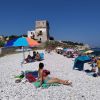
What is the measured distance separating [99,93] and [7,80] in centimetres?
479

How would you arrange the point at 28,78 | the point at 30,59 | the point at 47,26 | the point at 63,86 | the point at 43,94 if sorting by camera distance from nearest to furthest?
1. the point at 43,94
2. the point at 63,86
3. the point at 28,78
4. the point at 30,59
5. the point at 47,26

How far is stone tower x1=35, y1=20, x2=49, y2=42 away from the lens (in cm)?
8306

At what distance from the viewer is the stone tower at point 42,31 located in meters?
83.1

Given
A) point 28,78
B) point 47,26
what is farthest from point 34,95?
point 47,26

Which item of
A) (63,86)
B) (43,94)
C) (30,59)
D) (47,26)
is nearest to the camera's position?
(43,94)

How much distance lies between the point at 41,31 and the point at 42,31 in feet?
1.15

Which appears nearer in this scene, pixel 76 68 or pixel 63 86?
pixel 63 86

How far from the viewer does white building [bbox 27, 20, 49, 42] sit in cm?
8306

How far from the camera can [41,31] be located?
3300 inches

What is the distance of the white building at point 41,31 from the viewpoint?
83.1m

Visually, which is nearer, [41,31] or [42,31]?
[41,31]

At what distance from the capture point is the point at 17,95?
959 cm

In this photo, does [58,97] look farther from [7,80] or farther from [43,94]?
[7,80]

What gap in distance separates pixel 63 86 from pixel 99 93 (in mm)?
1583
